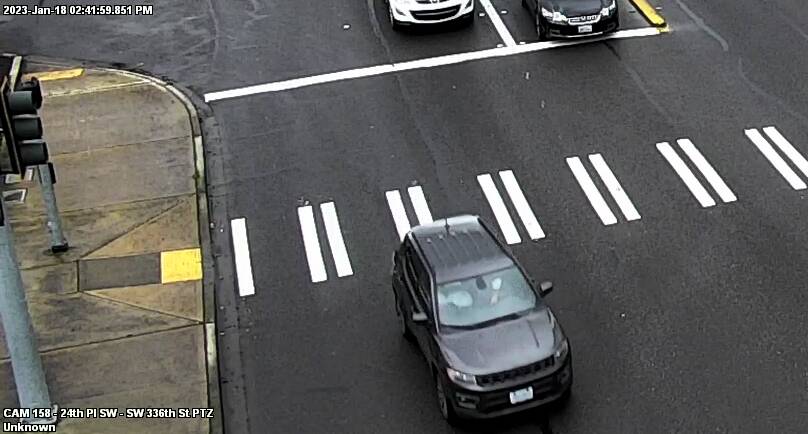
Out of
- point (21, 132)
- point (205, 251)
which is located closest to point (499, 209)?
point (205, 251)

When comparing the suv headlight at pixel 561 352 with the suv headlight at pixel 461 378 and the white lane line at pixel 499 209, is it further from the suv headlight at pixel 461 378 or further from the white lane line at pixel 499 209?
the white lane line at pixel 499 209

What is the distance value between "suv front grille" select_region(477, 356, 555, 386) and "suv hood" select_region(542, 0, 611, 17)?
12.3 metres

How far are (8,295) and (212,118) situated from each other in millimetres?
9719

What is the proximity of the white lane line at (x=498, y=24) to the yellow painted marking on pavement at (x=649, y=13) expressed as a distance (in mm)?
3212

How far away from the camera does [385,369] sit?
48.9 ft

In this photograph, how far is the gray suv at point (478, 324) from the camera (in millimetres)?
13055

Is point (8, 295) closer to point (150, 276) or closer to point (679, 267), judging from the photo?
point (150, 276)

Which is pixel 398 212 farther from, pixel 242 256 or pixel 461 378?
pixel 461 378

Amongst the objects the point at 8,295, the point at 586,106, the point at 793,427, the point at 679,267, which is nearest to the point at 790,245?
the point at 679,267

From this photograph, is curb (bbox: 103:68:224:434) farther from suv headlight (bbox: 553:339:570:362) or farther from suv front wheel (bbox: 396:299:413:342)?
suv headlight (bbox: 553:339:570:362)

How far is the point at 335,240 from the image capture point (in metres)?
18.0

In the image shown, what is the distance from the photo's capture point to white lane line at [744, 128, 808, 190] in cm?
1838

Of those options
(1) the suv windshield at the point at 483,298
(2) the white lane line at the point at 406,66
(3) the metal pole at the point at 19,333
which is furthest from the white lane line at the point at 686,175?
(3) the metal pole at the point at 19,333

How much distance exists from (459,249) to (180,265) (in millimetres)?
5282
